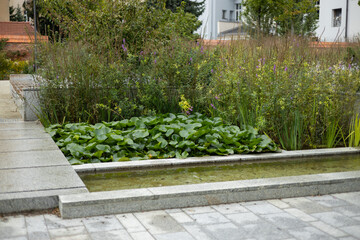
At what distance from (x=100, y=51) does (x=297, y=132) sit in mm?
3697

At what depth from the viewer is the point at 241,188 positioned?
14.5ft

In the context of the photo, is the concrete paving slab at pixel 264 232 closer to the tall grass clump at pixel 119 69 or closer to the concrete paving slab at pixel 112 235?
the concrete paving slab at pixel 112 235

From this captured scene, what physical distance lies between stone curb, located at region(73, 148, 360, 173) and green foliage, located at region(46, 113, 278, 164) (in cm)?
15

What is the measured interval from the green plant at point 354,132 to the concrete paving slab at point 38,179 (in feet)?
13.5

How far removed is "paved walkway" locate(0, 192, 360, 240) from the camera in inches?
139

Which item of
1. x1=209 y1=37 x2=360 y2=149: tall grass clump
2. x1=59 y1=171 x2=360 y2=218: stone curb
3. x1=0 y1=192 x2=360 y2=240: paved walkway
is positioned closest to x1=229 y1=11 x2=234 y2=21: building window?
x1=209 y1=37 x2=360 y2=149: tall grass clump

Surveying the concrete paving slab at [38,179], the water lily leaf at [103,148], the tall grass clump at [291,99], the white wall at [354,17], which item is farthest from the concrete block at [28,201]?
the white wall at [354,17]

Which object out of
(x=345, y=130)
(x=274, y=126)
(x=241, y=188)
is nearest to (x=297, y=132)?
(x=274, y=126)

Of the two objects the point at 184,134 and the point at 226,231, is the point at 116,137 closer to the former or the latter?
the point at 184,134

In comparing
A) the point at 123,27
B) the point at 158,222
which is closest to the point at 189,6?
the point at 123,27

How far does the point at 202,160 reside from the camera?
5.65 metres

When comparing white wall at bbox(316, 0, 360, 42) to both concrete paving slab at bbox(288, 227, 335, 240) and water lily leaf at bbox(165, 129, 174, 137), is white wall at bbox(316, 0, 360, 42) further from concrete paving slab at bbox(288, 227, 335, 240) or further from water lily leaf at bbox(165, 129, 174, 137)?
concrete paving slab at bbox(288, 227, 335, 240)

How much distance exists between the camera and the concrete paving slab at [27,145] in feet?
18.7

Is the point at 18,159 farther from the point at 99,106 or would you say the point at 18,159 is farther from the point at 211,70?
the point at 211,70
